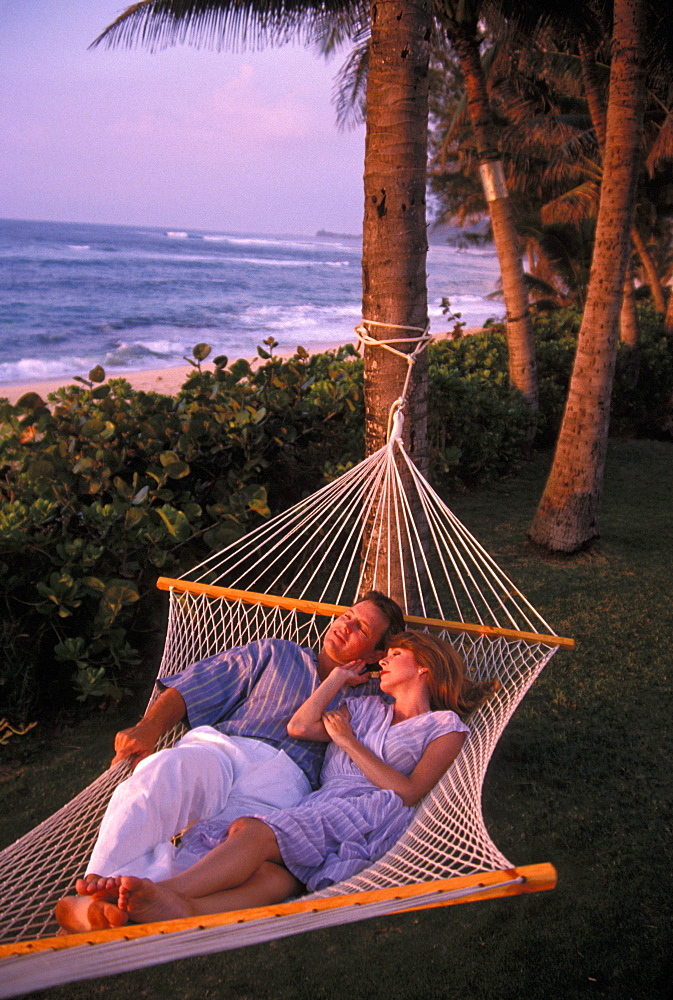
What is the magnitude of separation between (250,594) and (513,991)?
106cm

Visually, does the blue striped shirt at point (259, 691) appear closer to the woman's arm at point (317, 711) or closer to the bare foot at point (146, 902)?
the woman's arm at point (317, 711)

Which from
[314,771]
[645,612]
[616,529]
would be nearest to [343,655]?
[314,771]

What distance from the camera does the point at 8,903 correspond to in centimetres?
134

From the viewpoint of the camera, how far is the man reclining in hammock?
137cm

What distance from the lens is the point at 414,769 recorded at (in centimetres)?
168

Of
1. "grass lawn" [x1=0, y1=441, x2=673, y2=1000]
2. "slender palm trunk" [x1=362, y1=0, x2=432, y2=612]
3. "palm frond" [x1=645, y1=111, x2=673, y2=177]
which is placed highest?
"palm frond" [x1=645, y1=111, x2=673, y2=177]

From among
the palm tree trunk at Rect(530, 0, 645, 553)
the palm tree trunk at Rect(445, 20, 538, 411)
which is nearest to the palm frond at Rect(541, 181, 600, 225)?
the palm tree trunk at Rect(445, 20, 538, 411)

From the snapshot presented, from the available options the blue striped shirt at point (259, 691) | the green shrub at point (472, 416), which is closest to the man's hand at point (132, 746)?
the blue striped shirt at point (259, 691)

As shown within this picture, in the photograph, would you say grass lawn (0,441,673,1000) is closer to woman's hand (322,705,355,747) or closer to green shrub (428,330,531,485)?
woman's hand (322,705,355,747)

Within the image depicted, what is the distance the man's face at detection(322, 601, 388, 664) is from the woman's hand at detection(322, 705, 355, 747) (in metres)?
0.15

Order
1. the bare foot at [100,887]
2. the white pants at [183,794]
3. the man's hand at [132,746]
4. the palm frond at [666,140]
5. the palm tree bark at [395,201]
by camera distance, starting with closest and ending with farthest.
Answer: the bare foot at [100,887]
the white pants at [183,794]
the man's hand at [132,746]
the palm tree bark at [395,201]
the palm frond at [666,140]

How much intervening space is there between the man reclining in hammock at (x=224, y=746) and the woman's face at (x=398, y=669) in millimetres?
53

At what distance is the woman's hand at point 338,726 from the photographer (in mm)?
1718

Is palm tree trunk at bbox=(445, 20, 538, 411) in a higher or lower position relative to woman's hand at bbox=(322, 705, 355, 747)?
higher
